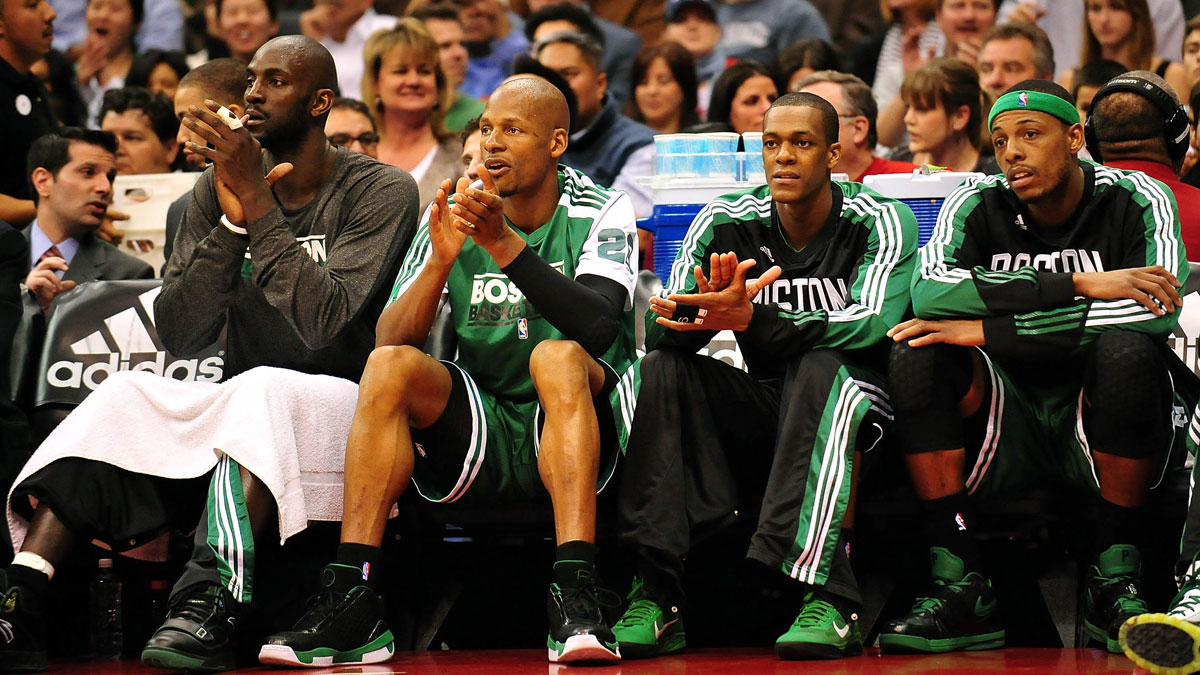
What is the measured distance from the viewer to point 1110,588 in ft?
13.0

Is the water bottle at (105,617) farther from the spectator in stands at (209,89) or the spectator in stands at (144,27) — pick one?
the spectator in stands at (144,27)

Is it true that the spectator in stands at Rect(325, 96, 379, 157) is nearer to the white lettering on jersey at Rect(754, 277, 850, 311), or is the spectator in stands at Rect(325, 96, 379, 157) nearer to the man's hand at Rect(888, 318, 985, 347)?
the white lettering on jersey at Rect(754, 277, 850, 311)

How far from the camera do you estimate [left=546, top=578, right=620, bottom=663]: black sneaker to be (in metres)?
3.60

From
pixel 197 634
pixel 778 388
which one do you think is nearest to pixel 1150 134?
pixel 778 388

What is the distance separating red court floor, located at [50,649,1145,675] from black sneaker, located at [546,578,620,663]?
0.04 metres

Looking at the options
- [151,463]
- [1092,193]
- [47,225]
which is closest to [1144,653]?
[1092,193]

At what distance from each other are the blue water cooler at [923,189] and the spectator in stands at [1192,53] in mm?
2059

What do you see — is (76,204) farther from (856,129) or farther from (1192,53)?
(1192,53)

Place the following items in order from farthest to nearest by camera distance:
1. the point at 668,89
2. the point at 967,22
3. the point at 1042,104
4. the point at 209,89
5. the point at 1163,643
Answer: the point at 967,22, the point at 668,89, the point at 209,89, the point at 1042,104, the point at 1163,643

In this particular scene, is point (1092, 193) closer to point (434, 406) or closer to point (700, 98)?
point (434, 406)

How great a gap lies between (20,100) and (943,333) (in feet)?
14.1

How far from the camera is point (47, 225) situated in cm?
589

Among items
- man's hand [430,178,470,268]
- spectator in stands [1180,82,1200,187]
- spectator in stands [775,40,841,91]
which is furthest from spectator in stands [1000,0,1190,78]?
man's hand [430,178,470,268]

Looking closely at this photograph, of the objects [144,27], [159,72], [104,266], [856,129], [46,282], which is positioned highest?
[144,27]
